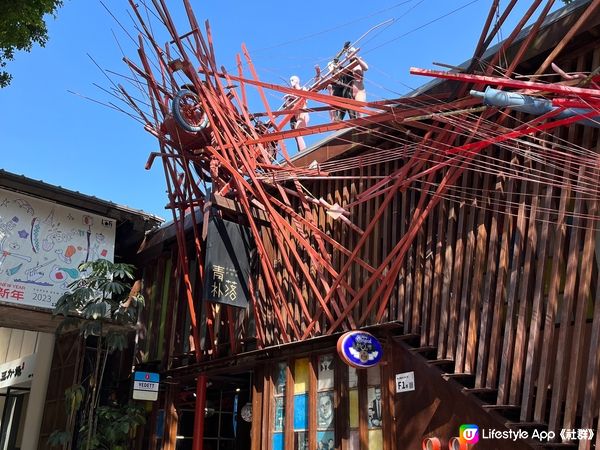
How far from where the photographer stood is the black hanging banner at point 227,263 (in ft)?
26.6

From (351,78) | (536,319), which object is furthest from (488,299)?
(351,78)

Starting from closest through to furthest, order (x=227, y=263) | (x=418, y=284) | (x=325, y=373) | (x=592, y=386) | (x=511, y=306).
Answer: (x=592, y=386) < (x=511, y=306) < (x=418, y=284) < (x=325, y=373) < (x=227, y=263)

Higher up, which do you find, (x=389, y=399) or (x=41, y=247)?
(x=41, y=247)

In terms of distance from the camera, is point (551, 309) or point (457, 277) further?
point (457, 277)

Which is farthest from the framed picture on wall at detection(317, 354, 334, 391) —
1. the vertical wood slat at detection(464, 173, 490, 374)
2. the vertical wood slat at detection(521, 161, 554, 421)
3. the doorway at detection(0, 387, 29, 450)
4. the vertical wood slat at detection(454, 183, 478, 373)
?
the doorway at detection(0, 387, 29, 450)

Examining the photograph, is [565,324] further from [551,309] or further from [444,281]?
[444,281]

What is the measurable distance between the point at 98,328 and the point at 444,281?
231 inches

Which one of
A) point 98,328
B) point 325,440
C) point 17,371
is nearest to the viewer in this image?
point 325,440

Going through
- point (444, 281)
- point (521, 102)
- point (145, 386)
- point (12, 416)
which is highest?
point (521, 102)

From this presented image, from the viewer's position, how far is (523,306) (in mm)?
5676

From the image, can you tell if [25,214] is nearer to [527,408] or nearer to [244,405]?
[244,405]

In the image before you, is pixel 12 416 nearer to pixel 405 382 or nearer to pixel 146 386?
pixel 146 386

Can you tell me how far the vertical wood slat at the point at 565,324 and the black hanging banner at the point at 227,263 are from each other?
4.39 meters

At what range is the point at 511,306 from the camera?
228 inches
